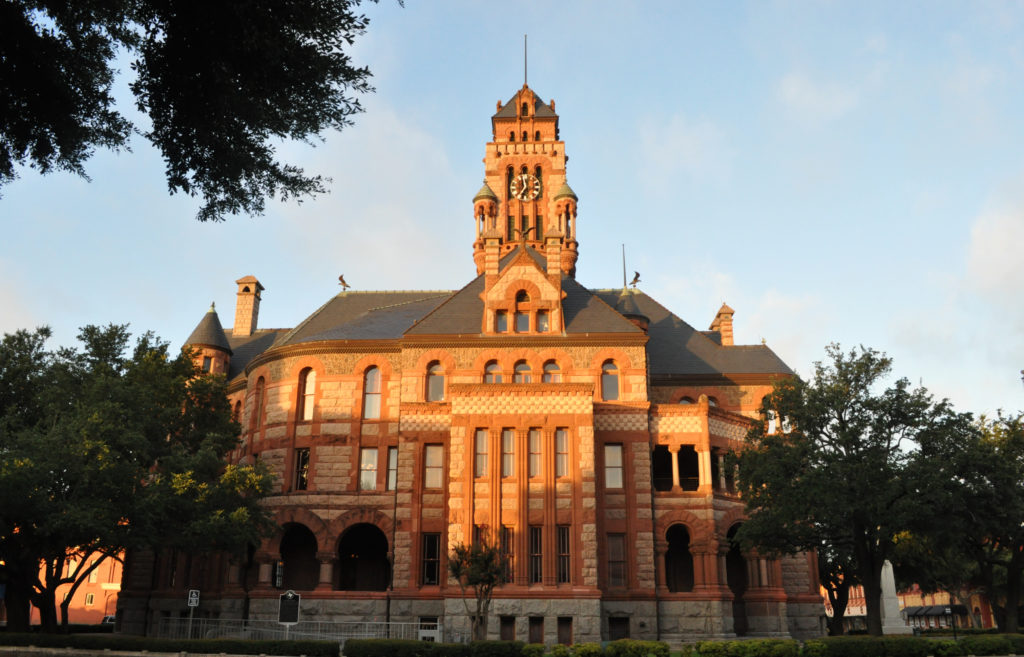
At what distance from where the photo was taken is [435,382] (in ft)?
137

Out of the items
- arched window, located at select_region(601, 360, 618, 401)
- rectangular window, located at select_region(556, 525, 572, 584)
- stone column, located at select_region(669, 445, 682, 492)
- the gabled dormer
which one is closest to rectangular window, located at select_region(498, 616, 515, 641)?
rectangular window, located at select_region(556, 525, 572, 584)

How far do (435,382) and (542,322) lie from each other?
20.5ft

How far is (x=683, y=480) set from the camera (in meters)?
42.7

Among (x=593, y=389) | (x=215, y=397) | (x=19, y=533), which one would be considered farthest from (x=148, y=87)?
(x=215, y=397)

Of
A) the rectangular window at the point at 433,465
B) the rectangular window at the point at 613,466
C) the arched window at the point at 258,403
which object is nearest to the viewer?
the rectangular window at the point at 613,466

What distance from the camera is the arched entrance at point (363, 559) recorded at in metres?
41.8

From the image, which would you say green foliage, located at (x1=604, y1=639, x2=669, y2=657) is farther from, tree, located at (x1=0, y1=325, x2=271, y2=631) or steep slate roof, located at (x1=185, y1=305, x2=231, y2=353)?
steep slate roof, located at (x1=185, y1=305, x2=231, y2=353)

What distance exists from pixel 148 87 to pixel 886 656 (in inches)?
1134

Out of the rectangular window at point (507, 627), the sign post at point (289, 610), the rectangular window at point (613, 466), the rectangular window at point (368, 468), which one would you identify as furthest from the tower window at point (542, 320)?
the sign post at point (289, 610)

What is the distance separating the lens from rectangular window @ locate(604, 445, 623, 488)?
38.7 meters

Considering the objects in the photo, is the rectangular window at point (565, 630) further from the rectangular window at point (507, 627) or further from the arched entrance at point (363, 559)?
the arched entrance at point (363, 559)

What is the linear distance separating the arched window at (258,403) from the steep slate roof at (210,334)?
7.37 m

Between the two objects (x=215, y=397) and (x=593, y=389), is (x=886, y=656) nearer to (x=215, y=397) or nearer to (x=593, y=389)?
(x=593, y=389)

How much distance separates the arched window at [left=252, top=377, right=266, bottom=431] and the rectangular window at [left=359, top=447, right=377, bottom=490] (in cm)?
676
